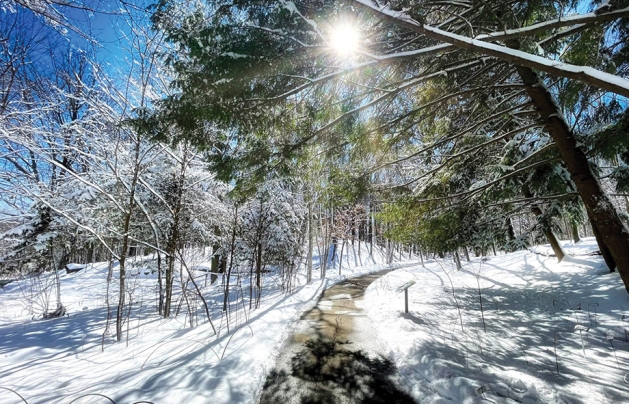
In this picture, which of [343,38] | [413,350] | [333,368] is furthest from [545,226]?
[343,38]

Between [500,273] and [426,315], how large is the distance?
6987 millimetres

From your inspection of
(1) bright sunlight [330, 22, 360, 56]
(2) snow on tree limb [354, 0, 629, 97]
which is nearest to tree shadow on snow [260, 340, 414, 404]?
(2) snow on tree limb [354, 0, 629, 97]

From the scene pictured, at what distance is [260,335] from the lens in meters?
5.33

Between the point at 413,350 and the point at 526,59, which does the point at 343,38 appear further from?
the point at 413,350

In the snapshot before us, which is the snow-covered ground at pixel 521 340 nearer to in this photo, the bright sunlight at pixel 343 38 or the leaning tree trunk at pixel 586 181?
the leaning tree trunk at pixel 586 181

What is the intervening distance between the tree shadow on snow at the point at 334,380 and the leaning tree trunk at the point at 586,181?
3.50m

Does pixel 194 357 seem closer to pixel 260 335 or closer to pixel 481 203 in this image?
pixel 260 335

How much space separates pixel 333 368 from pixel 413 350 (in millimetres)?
1441

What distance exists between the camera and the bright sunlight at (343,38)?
2.74 meters

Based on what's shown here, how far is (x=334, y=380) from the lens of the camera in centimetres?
380

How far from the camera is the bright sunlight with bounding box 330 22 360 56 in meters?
2.74

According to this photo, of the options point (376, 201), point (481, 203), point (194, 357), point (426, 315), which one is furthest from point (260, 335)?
point (481, 203)

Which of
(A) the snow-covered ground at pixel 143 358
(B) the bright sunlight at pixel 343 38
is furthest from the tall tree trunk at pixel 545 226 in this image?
(A) the snow-covered ground at pixel 143 358

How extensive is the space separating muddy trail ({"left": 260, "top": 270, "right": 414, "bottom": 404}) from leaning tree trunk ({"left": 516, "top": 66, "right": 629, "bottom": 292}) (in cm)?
350
